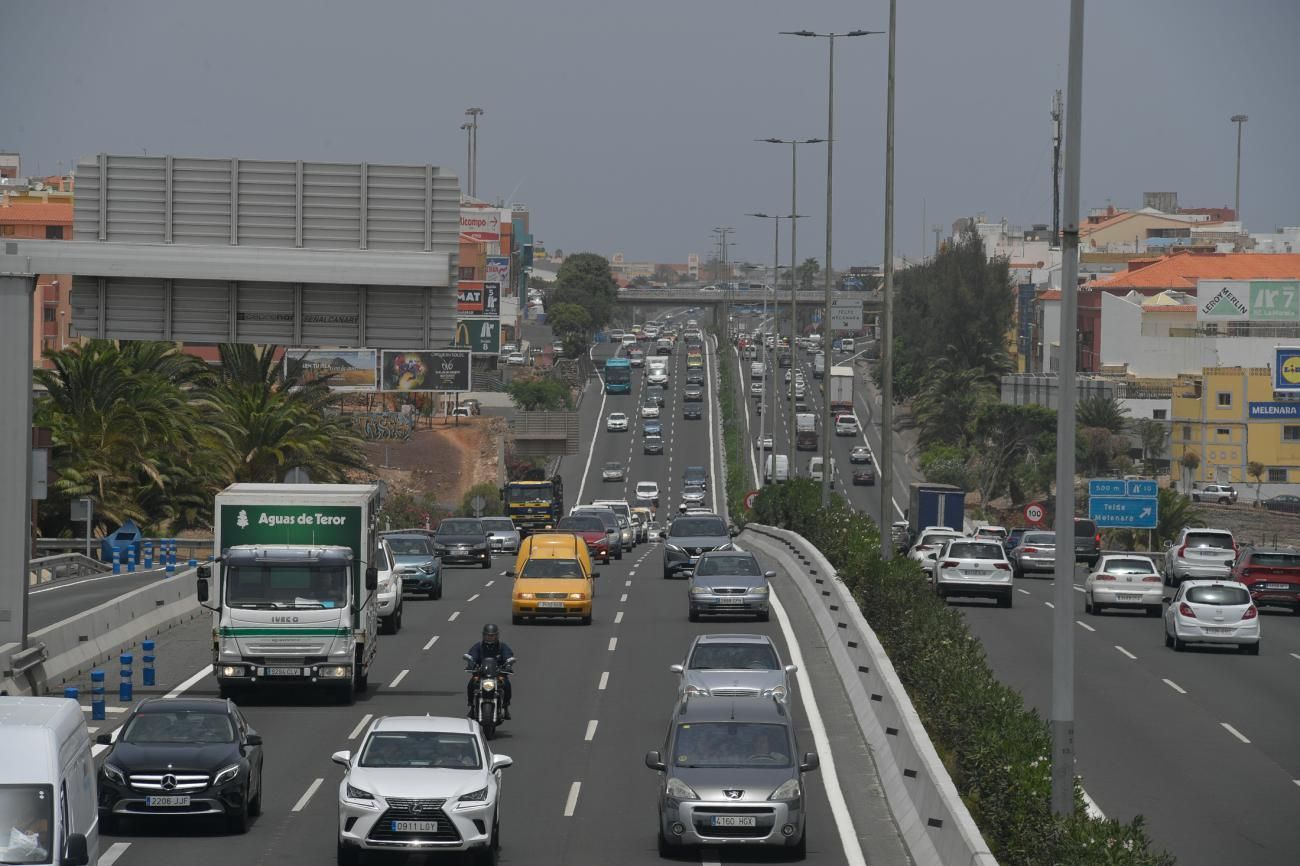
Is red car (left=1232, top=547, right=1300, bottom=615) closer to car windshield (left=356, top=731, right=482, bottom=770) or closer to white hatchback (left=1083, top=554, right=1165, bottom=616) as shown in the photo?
white hatchback (left=1083, top=554, right=1165, bottom=616)

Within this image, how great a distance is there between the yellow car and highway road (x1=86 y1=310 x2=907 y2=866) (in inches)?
16.5

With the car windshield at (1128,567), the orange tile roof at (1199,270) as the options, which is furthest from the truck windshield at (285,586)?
the orange tile roof at (1199,270)

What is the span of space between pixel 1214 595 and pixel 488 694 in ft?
62.4

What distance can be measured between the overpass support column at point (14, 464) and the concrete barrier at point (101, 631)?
2.23ft

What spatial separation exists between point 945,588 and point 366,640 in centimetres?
2055

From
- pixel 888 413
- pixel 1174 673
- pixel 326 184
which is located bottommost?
pixel 1174 673

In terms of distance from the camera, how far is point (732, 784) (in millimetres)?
18516

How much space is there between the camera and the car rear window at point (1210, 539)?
193 feet

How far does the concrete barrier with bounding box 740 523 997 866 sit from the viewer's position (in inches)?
636

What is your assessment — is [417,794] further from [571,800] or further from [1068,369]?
[1068,369]

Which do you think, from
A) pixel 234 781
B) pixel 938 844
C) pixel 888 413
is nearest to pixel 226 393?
pixel 888 413

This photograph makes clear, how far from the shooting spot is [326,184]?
3338 centimetres

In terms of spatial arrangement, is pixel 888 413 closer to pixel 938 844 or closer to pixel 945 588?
pixel 945 588

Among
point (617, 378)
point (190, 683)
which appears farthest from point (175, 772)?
point (617, 378)
